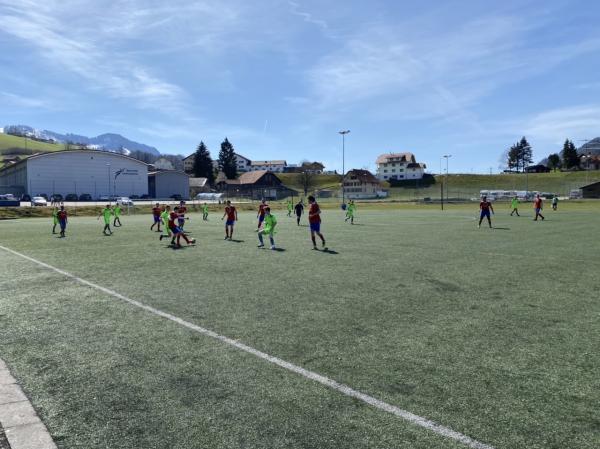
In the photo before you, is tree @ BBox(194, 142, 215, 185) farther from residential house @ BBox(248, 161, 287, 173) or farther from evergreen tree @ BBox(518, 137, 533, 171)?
evergreen tree @ BBox(518, 137, 533, 171)

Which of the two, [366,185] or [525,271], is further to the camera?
[366,185]

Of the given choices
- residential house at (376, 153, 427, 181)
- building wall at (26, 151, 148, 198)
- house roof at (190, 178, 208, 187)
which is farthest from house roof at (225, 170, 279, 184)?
residential house at (376, 153, 427, 181)

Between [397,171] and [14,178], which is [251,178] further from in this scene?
[14,178]

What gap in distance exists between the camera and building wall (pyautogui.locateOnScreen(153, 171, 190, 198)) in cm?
9744

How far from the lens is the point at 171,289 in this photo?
9938 millimetres

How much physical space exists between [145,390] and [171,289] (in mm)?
5370

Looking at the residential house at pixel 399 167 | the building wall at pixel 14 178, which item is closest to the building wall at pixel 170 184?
the building wall at pixel 14 178

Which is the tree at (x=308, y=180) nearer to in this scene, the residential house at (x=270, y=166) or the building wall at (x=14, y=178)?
the residential house at (x=270, y=166)

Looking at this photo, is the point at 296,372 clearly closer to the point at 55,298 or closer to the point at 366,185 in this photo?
the point at 55,298

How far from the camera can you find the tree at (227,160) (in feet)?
429

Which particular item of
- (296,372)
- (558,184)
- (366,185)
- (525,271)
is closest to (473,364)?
(296,372)

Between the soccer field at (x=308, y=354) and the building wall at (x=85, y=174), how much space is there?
77.4 meters

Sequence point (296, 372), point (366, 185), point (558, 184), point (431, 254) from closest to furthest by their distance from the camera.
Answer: point (296, 372) → point (431, 254) → point (558, 184) → point (366, 185)

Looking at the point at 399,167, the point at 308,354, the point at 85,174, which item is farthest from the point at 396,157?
the point at 308,354
